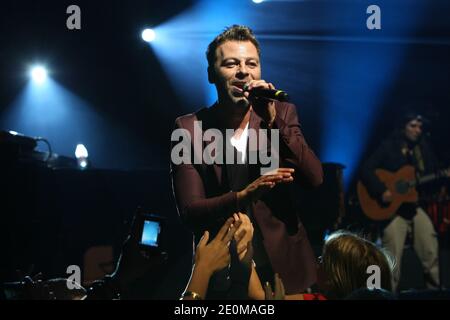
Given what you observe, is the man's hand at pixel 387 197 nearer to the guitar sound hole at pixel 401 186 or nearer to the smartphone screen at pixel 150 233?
the guitar sound hole at pixel 401 186

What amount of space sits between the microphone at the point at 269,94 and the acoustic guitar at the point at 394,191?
17.4ft

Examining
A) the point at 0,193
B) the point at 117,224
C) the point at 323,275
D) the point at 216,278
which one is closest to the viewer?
the point at 323,275

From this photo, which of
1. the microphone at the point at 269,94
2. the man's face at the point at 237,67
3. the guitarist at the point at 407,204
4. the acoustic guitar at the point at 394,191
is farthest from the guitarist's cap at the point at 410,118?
the microphone at the point at 269,94

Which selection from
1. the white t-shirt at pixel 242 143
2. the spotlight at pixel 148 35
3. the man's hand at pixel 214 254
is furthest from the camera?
the spotlight at pixel 148 35

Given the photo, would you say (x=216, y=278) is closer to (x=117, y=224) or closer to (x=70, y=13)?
(x=117, y=224)

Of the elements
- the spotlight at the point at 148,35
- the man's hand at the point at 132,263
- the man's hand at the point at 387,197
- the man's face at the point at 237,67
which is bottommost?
the man's hand at the point at 132,263

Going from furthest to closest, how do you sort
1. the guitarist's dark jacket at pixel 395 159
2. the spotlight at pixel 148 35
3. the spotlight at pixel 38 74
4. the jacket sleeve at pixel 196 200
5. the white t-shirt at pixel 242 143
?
the spotlight at pixel 38 74 < the spotlight at pixel 148 35 < the guitarist's dark jacket at pixel 395 159 < the white t-shirt at pixel 242 143 < the jacket sleeve at pixel 196 200

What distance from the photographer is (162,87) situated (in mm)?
8734

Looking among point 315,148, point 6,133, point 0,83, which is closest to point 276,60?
point 315,148

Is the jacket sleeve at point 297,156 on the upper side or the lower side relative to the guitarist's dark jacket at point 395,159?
Result: lower

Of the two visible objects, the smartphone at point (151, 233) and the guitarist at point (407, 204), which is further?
the guitarist at point (407, 204)

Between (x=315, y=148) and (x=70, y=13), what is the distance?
4465mm

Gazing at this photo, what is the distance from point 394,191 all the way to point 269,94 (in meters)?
5.52

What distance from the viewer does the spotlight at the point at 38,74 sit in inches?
329
